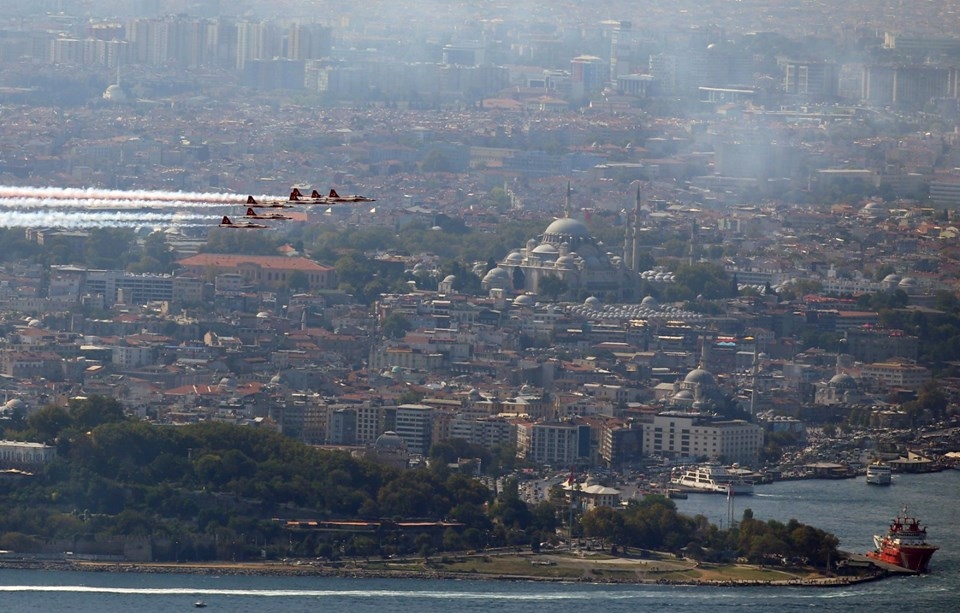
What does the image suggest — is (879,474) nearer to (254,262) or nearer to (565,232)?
(254,262)

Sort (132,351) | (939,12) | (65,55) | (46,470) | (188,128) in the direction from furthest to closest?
(65,55) < (188,128) < (939,12) < (132,351) < (46,470)

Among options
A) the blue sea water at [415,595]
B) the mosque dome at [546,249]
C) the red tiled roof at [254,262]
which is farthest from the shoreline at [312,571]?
the mosque dome at [546,249]

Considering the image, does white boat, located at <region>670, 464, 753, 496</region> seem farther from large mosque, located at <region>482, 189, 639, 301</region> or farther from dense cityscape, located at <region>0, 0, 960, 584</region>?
large mosque, located at <region>482, 189, 639, 301</region>

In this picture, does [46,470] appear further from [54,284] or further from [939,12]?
[939,12]

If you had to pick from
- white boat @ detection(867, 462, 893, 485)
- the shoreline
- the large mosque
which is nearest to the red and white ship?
the shoreline

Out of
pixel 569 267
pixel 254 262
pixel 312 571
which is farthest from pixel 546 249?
pixel 312 571

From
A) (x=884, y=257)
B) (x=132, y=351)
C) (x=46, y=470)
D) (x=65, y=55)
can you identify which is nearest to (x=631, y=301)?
(x=884, y=257)
